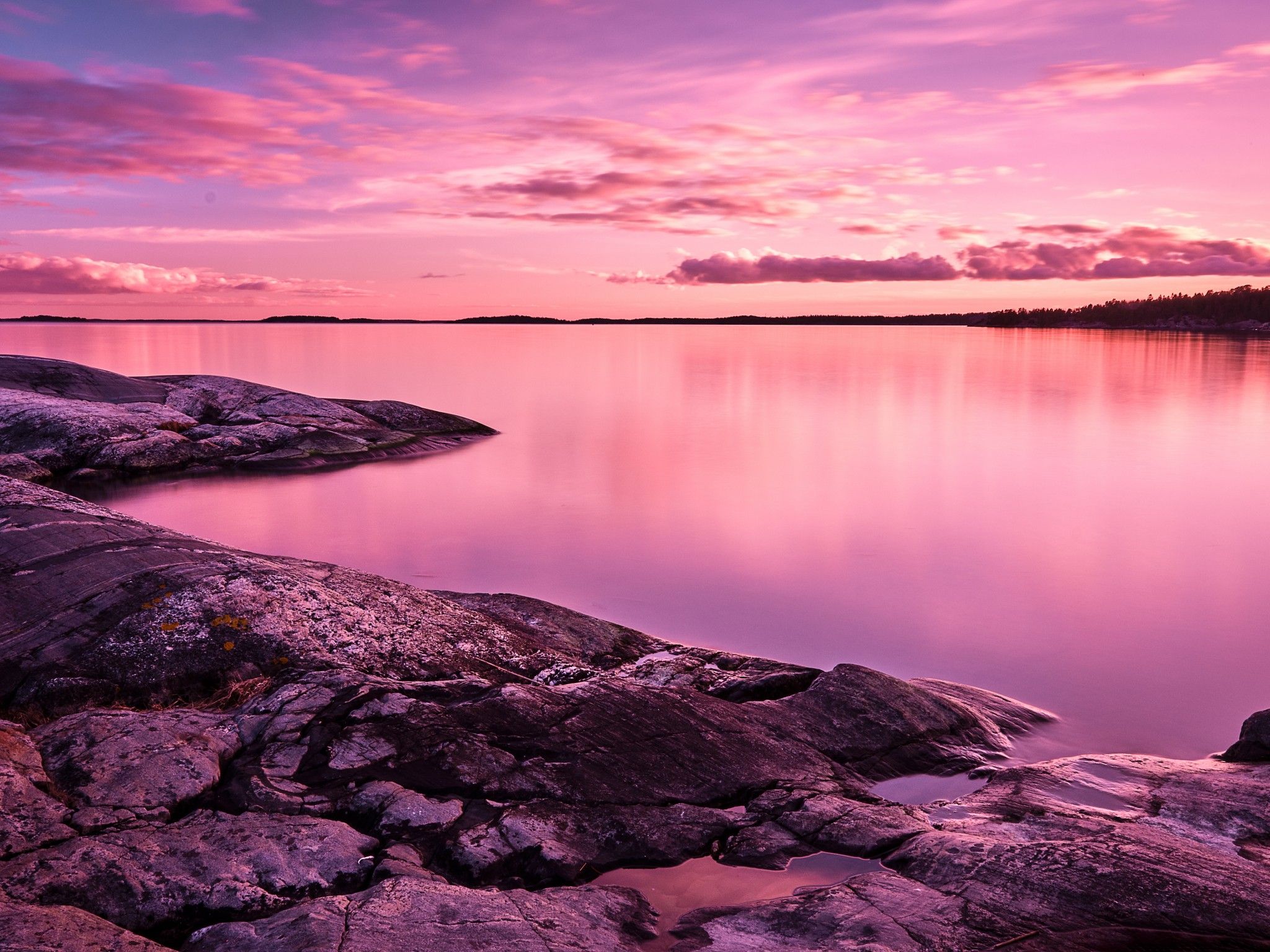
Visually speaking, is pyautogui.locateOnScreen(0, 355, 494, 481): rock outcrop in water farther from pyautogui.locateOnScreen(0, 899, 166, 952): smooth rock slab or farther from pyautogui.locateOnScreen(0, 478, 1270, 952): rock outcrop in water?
pyautogui.locateOnScreen(0, 899, 166, 952): smooth rock slab

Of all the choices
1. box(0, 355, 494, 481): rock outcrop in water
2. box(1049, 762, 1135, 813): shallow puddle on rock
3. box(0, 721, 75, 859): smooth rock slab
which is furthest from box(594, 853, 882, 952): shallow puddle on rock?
box(0, 355, 494, 481): rock outcrop in water

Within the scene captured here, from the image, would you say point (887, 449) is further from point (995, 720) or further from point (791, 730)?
point (791, 730)

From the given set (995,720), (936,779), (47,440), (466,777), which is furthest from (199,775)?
(47,440)

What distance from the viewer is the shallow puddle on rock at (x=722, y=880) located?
596 centimetres

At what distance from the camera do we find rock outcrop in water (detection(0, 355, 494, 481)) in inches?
905

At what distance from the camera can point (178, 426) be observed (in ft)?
84.8

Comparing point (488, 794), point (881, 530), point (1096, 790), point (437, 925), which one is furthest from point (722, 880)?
point (881, 530)

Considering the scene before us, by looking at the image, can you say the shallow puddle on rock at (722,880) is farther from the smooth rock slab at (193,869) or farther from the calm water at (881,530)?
the calm water at (881,530)

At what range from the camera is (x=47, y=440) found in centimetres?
2294

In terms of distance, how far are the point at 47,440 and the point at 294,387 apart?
88.6 ft

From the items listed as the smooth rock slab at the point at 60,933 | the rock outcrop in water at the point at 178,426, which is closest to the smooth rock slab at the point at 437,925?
the smooth rock slab at the point at 60,933

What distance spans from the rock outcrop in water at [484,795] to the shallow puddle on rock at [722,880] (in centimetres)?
10

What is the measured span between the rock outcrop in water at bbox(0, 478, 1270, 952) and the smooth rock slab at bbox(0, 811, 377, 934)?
0.02m

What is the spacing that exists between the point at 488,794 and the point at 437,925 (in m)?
1.60
